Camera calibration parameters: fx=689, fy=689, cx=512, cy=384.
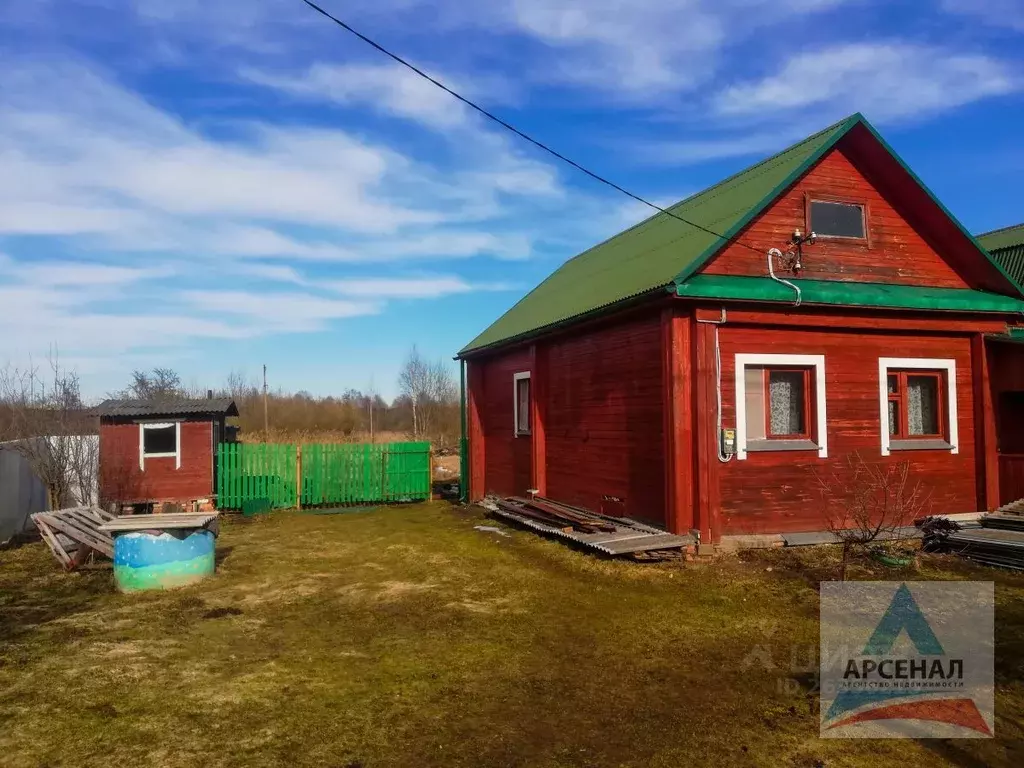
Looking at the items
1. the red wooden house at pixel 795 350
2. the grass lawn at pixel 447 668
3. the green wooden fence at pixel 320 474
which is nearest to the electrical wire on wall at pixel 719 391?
the red wooden house at pixel 795 350

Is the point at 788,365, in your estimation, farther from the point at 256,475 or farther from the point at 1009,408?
the point at 256,475

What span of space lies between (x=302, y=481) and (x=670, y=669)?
14.6 metres

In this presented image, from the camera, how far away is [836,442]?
35.6ft

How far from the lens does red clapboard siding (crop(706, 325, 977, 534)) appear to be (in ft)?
33.8

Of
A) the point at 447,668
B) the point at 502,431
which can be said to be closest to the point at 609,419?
the point at 502,431

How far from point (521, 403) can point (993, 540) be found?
31.1 feet

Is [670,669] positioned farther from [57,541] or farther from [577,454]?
[57,541]

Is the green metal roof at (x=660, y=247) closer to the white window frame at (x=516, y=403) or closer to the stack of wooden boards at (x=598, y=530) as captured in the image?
the white window frame at (x=516, y=403)

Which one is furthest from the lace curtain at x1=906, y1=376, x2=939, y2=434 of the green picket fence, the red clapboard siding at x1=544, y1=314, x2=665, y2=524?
the green picket fence

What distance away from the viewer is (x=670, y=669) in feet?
19.2

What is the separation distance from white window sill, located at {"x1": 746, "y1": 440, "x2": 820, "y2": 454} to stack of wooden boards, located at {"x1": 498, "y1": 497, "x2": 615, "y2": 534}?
8.10ft

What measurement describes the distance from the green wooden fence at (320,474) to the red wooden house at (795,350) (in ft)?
25.9

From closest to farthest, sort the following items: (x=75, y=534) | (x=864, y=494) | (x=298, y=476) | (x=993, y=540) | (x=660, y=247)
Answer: (x=993, y=540), (x=75, y=534), (x=864, y=494), (x=660, y=247), (x=298, y=476)

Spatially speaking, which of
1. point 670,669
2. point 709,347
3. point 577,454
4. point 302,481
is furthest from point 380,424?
point 670,669
